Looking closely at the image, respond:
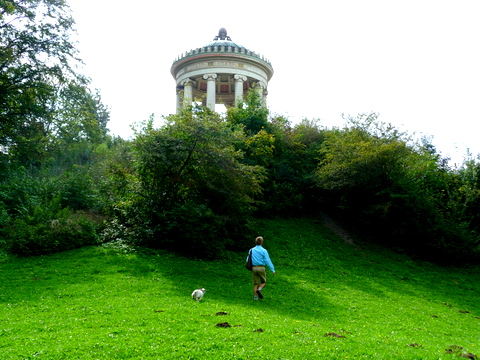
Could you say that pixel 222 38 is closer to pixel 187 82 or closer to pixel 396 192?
pixel 187 82

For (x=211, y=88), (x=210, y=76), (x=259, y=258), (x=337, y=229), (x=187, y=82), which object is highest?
(x=210, y=76)

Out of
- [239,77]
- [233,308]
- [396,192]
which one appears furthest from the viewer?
[239,77]

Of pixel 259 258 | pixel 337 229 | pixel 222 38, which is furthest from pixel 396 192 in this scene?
pixel 222 38

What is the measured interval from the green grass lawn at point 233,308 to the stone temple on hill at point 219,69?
2276 centimetres

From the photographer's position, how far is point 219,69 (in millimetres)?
41156

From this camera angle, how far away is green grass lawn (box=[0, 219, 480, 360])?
7.66 metres

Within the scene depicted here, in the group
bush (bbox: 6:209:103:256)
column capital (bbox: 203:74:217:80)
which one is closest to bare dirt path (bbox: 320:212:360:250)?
bush (bbox: 6:209:103:256)

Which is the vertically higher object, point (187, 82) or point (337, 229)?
point (187, 82)

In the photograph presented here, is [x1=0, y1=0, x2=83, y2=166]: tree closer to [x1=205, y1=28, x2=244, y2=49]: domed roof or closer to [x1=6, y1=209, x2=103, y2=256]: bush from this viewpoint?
[x1=6, y1=209, x2=103, y2=256]: bush

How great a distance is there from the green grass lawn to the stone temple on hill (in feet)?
74.7

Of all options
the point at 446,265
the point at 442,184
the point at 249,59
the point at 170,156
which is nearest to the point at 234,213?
the point at 170,156

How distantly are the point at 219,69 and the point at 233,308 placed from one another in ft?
109

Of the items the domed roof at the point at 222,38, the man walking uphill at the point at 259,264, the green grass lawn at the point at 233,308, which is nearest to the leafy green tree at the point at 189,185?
the green grass lawn at the point at 233,308

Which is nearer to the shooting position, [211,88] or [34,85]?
[34,85]
